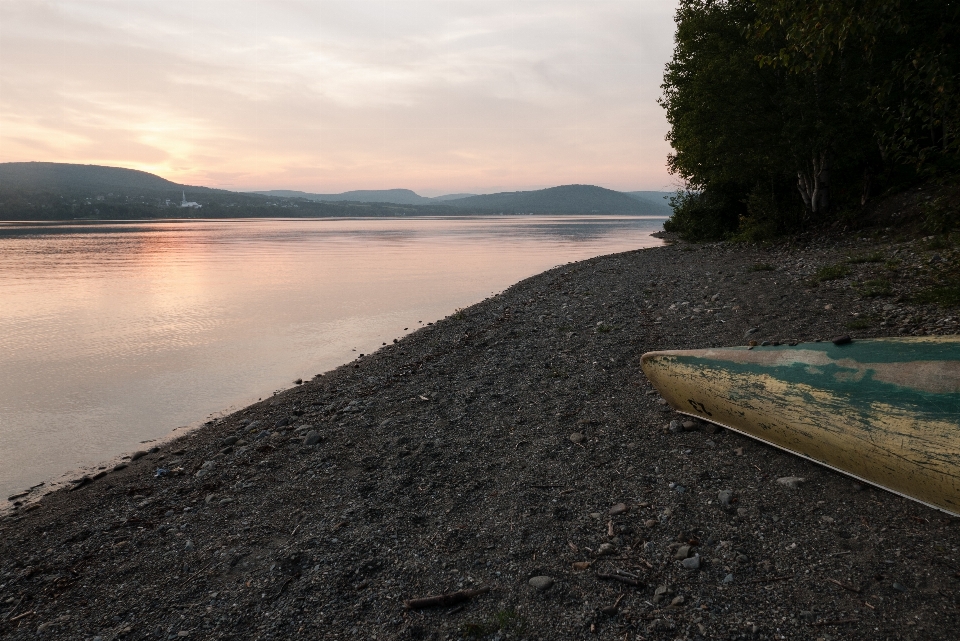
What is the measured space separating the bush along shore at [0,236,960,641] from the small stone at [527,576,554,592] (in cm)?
4

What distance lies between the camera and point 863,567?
462 cm

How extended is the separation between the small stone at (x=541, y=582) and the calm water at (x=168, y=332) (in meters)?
8.59

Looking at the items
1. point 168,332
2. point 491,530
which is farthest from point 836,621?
point 168,332

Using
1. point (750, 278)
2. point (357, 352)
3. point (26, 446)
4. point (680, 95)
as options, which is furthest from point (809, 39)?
point (680, 95)

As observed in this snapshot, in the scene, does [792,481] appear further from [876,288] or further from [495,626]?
[876,288]

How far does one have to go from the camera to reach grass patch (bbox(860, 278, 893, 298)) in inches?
485

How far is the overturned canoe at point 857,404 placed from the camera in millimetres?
5074

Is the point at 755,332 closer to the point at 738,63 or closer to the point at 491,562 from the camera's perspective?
the point at 491,562

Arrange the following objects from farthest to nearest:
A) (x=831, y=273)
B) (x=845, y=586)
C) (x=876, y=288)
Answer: (x=831, y=273) < (x=876, y=288) < (x=845, y=586)

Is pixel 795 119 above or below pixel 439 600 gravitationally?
above

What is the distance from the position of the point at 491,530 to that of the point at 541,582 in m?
1.00

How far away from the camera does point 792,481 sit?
5930 mm

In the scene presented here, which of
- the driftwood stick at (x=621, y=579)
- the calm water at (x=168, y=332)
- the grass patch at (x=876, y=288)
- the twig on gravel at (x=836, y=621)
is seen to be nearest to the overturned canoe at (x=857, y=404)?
the twig on gravel at (x=836, y=621)

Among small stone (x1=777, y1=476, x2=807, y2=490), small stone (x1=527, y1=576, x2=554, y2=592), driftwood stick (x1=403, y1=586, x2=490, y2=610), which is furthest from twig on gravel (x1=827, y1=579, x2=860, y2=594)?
driftwood stick (x1=403, y1=586, x2=490, y2=610)
